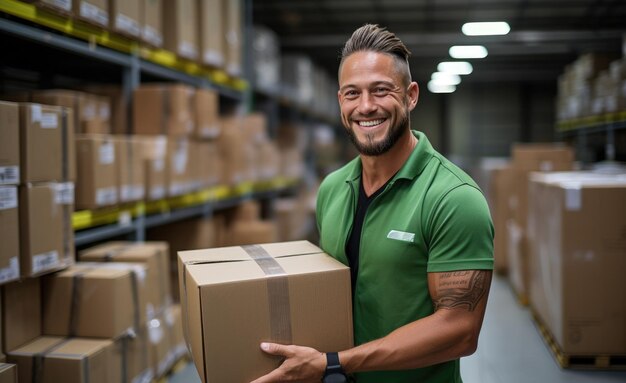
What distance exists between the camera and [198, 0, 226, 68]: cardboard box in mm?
4766

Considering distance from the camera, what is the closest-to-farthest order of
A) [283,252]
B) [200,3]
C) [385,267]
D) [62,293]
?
1. [385,267]
2. [283,252]
3. [62,293]
4. [200,3]

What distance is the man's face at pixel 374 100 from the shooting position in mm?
1791

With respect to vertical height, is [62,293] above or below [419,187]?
below

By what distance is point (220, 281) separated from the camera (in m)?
1.57

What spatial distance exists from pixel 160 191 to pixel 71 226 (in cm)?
124

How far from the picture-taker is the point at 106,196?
317 cm

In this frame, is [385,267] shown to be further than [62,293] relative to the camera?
No

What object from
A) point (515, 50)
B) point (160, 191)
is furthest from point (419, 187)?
point (515, 50)

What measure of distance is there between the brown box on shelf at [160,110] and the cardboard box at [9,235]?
5.49 feet

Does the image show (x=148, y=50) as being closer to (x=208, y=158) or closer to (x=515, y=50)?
(x=208, y=158)

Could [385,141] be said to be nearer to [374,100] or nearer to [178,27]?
[374,100]

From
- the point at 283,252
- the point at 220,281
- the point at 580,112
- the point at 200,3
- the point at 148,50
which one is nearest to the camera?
the point at 220,281

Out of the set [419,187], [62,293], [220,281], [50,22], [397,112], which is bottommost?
[62,293]

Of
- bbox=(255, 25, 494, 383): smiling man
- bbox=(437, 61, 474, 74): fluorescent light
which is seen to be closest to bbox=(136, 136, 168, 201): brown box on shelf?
bbox=(255, 25, 494, 383): smiling man
